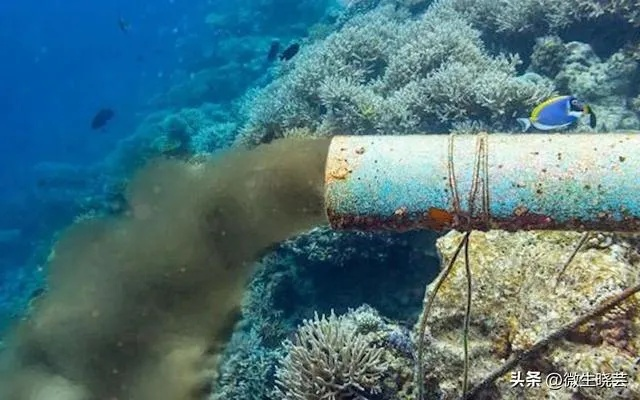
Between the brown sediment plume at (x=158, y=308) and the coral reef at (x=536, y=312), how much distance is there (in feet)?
3.96

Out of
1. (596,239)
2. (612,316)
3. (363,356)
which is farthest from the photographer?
(363,356)

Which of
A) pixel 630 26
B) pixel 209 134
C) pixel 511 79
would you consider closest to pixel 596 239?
pixel 511 79

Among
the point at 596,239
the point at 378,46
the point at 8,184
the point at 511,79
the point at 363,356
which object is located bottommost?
the point at 363,356

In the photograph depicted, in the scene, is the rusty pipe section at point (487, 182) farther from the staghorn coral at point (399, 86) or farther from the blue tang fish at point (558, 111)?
the staghorn coral at point (399, 86)

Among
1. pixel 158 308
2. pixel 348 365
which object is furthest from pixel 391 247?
pixel 158 308

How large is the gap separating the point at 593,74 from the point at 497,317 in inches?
207

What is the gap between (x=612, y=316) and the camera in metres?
2.42

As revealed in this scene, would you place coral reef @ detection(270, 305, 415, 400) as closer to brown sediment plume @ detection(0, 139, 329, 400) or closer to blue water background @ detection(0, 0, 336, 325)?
brown sediment plume @ detection(0, 139, 329, 400)

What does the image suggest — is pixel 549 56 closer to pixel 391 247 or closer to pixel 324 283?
pixel 391 247

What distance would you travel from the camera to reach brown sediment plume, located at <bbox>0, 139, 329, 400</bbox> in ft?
10.9

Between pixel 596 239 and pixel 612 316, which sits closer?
pixel 612 316

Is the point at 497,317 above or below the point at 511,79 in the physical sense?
below

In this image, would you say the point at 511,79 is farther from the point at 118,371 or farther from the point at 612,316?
the point at 118,371

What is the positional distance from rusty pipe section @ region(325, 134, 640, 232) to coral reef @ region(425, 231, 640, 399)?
56cm
